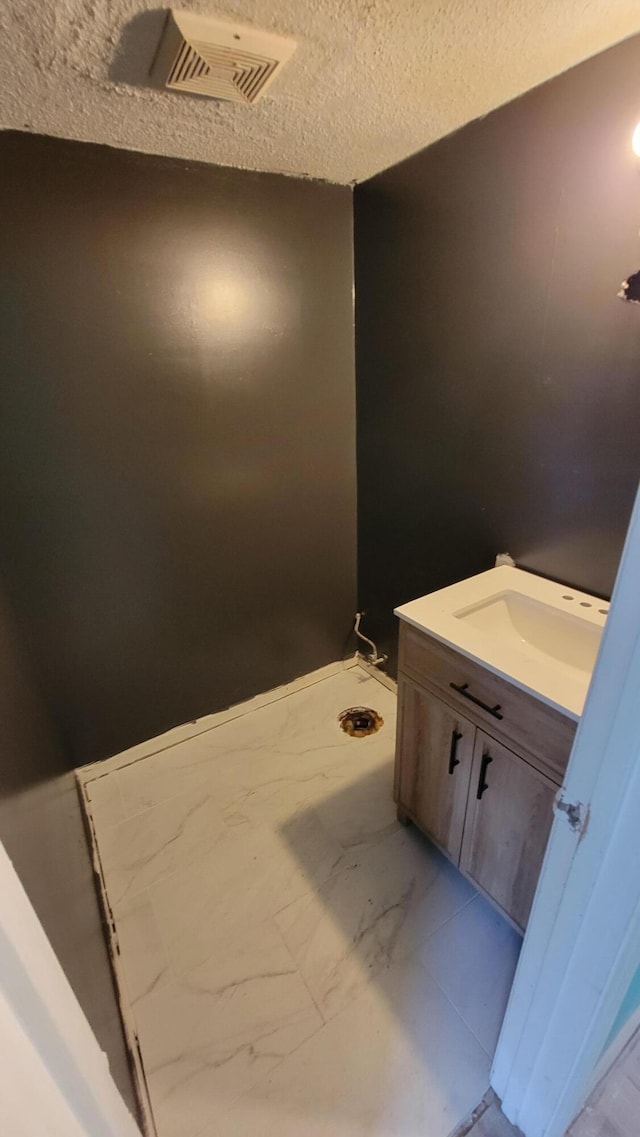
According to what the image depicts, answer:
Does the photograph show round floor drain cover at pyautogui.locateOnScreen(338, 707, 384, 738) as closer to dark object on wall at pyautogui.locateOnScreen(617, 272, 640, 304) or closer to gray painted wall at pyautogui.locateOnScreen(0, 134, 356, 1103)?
gray painted wall at pyautogui.locateOnScreen(0, 134, 356, 1103)

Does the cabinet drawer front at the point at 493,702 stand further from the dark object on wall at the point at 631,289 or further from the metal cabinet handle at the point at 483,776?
the dark object on wall at the point at 631,289

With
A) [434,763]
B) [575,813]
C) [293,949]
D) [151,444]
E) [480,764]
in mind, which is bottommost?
[293,949]

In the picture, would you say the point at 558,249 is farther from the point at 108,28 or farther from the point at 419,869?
the point at 419,869

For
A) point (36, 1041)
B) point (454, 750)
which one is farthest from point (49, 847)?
point (454, 750)

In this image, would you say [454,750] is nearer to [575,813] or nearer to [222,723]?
[575,813]

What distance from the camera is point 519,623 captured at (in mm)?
1412

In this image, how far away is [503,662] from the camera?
1076 mm

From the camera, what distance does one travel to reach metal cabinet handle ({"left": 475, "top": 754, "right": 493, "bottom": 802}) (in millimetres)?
1169

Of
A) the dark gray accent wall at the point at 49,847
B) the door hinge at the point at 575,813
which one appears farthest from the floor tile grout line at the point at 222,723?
the door hinge at the point at 575,813

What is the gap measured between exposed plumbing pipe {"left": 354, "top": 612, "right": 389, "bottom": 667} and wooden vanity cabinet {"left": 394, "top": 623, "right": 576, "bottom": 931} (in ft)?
2.87

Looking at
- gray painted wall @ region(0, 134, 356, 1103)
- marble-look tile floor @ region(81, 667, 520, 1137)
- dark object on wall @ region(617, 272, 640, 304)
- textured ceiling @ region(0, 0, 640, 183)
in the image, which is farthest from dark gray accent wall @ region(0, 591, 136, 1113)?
dark object on wall @ region(617, 272, 640, 304)

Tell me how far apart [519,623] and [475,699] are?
0.36 metres

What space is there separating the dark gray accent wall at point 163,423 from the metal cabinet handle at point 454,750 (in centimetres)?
110

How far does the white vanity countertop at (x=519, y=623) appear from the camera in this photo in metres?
1.09
